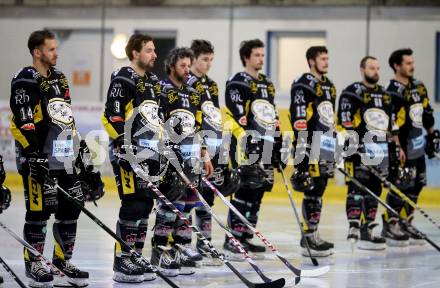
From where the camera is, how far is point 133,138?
23.9 ft

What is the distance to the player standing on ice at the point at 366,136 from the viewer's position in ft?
31.5

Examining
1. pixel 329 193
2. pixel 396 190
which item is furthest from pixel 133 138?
pixel 329 193

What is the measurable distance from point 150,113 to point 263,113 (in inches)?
64.9

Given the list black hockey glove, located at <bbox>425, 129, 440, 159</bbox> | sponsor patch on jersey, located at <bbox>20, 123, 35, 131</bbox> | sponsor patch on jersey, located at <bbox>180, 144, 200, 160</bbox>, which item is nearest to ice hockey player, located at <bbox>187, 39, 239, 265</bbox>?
sponsor patch on jersey, located at <bbox>180, 144, 200, 160</bbox>

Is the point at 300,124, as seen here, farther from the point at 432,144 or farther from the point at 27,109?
the point at 27,109

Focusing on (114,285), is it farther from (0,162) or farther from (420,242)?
(420,242)

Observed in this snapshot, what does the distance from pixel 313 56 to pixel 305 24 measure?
20.7 ft

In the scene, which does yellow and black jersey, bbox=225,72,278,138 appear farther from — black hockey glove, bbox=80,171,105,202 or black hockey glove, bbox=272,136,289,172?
black hockey glove, bbox=80,171,105,202

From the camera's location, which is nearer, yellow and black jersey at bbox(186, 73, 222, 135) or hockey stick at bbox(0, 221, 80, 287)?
hockey stick at bbox(0, 221, 80, 287)

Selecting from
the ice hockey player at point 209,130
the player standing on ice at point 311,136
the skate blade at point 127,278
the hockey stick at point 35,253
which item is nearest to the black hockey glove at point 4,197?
the hockey stick at point 35,253

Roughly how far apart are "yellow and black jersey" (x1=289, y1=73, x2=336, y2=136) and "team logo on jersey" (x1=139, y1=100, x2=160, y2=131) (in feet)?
5.96

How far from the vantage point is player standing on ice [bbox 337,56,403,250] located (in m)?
9.59

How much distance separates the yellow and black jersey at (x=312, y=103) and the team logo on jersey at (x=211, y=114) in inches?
28.7

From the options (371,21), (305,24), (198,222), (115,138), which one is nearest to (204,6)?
(305,24)
